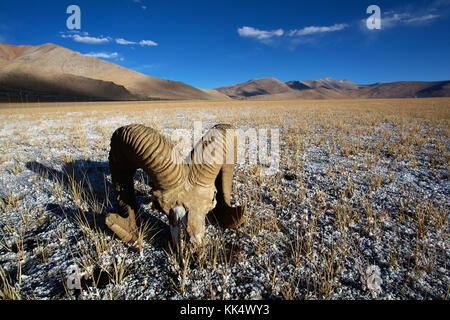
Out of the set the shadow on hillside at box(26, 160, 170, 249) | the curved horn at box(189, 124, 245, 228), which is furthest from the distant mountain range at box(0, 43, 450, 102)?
the curved horn at box(189, 124, 245, 228)

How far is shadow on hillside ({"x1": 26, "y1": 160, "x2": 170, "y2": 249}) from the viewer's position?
3.00 m

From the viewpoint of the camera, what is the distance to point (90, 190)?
4.11 m

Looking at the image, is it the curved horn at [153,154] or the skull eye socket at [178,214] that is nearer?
the curved horn at [153,154]

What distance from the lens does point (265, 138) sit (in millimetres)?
9297

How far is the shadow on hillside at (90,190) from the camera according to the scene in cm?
300

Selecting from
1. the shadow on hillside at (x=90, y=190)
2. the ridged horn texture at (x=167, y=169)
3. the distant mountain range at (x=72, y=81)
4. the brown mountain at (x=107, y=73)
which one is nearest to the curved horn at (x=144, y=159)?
the ridged horn texture at (x=167, y=169)

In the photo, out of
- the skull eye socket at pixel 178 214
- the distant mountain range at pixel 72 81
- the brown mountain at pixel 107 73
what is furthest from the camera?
the brown mountain at pixel 107 73

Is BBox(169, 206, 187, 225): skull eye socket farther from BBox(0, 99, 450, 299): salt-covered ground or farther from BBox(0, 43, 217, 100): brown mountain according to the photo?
BBox(0, 43, 217, 100): brown mountain

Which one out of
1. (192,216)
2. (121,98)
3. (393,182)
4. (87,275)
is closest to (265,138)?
(393,182)

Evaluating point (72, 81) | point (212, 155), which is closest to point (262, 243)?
point (212, 155)

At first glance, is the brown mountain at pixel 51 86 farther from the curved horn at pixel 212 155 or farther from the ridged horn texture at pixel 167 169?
the curved horn at pixel 212 155

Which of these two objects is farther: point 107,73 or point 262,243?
point 107,73

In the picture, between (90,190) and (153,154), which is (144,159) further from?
(90,190)

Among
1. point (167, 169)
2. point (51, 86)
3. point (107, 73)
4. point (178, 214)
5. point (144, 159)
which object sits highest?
point (107, 73)
